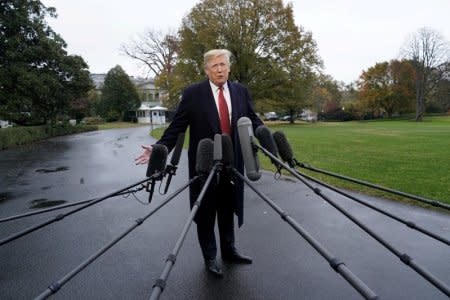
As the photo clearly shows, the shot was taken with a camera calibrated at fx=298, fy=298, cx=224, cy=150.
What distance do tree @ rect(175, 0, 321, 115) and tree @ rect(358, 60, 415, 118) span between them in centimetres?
3739

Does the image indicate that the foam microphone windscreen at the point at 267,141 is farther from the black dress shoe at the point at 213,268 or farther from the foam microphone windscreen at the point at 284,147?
the black dress shoe at the point at 213,268

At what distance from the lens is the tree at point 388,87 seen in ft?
203

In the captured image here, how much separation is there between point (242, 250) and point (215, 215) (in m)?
0.97

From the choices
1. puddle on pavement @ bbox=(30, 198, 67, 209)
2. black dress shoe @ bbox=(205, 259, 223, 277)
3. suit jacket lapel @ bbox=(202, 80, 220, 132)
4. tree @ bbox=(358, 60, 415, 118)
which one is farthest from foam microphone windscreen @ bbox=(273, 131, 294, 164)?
tree @ bbox=(358, 60, 415, 118)

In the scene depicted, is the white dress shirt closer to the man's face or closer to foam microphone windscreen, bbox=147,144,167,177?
the man's face

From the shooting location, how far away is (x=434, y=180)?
7.68m

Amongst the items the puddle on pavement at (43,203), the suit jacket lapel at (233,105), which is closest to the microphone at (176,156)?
the suit jacket lapel at (233,105)

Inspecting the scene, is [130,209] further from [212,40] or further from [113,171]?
[212,40]

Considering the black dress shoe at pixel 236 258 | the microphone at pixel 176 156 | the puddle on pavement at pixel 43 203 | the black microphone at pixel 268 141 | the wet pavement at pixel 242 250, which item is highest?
the black microphone at pixel 268 141

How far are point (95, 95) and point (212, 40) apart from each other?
44693mm

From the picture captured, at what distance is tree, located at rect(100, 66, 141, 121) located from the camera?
59.2 metres

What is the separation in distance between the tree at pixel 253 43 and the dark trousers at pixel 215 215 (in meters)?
27.6

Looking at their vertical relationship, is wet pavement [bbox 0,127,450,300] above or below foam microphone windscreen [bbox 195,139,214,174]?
below

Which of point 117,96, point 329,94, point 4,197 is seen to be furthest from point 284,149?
point 329,94
